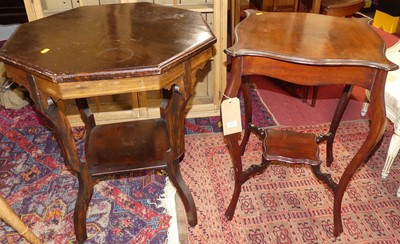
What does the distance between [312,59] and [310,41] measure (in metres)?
0.19

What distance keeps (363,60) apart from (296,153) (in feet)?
2.14

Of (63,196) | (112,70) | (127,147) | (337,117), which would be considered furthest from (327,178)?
(63,196)

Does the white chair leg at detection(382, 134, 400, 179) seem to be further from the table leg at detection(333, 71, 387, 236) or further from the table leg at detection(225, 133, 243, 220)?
the table leg at detection(225, 133, 243, 220)

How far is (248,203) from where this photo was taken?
80.4 inches

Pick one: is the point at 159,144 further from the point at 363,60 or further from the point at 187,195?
the point at 363,60

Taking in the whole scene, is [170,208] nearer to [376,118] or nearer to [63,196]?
[63,196]

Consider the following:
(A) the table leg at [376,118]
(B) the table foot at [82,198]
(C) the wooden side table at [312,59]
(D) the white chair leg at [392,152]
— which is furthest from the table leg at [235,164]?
(D) the white chair leg at [392,152]

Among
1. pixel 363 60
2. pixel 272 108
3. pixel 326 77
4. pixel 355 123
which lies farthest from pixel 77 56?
pixel 355 123

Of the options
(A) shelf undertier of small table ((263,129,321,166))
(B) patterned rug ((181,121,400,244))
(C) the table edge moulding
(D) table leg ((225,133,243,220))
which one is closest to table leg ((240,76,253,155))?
(A) shelf undertier of small table ((263,129,321,166))

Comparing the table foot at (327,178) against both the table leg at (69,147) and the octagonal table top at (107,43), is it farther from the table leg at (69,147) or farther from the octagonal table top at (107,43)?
the table leg at (69,147)

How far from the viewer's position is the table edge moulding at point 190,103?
95.2 inches

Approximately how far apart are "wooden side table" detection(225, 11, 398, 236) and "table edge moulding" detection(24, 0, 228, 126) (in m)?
0.62

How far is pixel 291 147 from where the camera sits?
192cm

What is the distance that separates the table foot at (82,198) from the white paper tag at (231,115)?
690 mm
